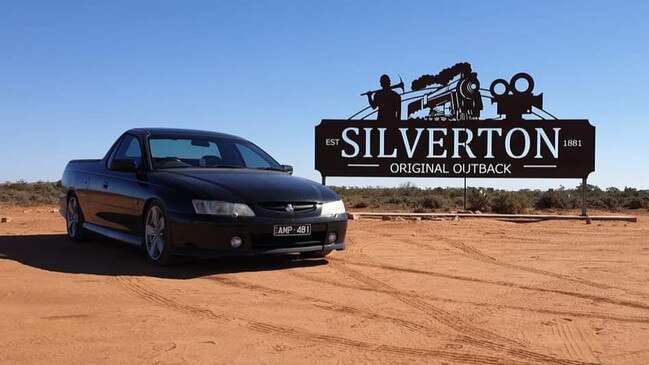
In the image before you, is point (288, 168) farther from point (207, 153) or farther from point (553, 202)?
point (553, 202)

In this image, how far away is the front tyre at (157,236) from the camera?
6.70 meters

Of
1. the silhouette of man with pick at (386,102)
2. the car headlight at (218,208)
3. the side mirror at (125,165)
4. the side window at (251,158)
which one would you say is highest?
the silhouette of man with pick at (386,102)

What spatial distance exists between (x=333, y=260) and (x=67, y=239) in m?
4.35

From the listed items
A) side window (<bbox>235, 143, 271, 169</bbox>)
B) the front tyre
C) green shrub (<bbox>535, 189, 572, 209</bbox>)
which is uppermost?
side window (<bbox>235, 143, 271, 169</bbox>)

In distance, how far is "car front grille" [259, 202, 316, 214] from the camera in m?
6.73

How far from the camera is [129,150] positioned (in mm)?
8406

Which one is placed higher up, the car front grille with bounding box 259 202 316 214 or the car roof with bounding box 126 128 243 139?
the car roof with bounding box 126 128 243 139

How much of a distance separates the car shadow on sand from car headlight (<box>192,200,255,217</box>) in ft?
2.05

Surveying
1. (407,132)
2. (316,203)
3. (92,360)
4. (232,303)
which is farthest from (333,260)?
(407,132)

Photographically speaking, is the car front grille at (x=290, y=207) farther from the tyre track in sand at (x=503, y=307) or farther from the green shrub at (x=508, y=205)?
the green shrub at (x=508, y=205)

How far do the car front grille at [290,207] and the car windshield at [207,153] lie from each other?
1.50 m

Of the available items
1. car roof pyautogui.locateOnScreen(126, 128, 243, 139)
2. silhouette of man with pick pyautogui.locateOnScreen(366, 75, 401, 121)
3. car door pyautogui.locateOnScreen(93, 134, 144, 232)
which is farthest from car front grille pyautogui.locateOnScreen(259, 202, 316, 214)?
silhouette of man with pick pyautogui.locateOnScreen(366, 75, 401, 121)

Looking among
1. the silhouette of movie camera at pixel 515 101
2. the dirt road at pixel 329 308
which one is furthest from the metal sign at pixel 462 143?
the dirt road at pixel 329 308

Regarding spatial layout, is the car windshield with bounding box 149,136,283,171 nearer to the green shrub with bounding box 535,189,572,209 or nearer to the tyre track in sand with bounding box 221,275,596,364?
the tyre track in sand with bounding box 221,275,596,364
